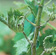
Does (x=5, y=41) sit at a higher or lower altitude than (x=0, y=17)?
lower

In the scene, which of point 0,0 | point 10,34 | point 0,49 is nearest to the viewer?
point 0,49

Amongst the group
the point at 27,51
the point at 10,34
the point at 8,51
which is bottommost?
the point at 8,51

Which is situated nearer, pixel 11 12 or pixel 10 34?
pixel 11 12

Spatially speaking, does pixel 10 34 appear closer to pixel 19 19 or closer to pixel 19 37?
pixel 19 37

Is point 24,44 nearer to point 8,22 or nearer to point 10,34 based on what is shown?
point 8,22

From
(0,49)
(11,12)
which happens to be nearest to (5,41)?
(0,49)

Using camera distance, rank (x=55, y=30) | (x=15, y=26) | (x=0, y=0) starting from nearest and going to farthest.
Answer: (x=15, y=26) < (x=55, y=30) < (x=0, y=0)

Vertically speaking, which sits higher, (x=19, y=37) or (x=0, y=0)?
(x=19, y=37)

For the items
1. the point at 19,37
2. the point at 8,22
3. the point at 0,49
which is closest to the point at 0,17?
the point at 8,22

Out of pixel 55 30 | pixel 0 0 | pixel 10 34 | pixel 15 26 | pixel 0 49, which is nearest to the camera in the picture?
pixel 15 26
